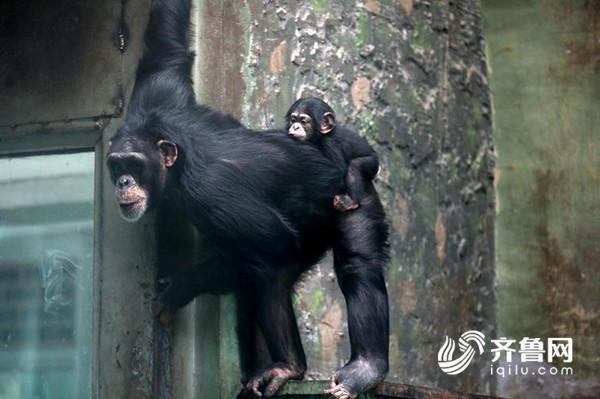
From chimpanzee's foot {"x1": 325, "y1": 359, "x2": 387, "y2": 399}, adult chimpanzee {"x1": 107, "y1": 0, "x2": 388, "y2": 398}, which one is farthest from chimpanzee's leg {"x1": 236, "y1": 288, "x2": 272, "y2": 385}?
chimpanzee's foot {"x1": 325, "y1": 359, "x2": 387, "y2": 399}

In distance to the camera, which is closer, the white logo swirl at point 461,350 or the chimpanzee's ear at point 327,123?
the chimpanzee's ear at point 327,123

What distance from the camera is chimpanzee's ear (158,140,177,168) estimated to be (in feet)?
23.3

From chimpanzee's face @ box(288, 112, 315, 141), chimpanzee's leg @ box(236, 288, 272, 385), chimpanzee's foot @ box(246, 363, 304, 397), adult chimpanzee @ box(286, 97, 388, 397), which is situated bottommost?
chimpanzee's foot @ box(246, 363, 304, 397)

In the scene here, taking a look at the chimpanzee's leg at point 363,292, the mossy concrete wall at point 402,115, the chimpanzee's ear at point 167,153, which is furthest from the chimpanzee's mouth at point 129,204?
the chimpanzee's leg at point 363,292

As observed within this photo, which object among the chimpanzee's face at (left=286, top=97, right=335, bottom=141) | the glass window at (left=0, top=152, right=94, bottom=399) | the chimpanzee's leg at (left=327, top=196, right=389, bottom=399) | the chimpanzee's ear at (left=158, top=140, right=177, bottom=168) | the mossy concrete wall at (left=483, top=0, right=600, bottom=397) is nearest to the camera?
the chimpanzee's leg at (left=327, top=196, right=389, bottom=399)

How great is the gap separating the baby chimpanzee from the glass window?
1.42 m

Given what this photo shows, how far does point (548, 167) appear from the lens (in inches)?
394

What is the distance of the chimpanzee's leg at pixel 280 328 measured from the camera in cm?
726

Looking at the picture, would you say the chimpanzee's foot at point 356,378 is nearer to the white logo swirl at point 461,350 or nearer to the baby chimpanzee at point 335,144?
the baby chimpanzee at point 335,144

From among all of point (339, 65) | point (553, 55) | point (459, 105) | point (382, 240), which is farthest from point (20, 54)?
point (553, 55)

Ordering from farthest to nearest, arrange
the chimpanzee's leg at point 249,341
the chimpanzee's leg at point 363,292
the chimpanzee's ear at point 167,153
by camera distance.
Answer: the chimpanzee's leg at point 249,341
the chimpanzee's ear at point 167,153
the chimpanzee's leg at point 363,292

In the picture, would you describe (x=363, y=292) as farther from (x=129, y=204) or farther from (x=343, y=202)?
(x=129, y=204)

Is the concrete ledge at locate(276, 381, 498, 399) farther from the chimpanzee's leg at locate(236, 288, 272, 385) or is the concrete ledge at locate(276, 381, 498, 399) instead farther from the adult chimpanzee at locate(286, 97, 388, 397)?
the chimpanzee's leg at locate(236, 288, 272, 385)

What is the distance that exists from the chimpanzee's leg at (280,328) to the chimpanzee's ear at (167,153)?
762 mm
